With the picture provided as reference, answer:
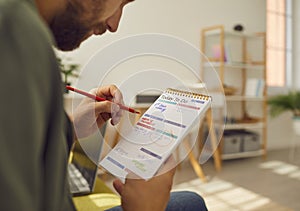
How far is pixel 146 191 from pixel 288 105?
3.57 metres

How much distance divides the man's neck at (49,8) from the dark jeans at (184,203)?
0.49 meters

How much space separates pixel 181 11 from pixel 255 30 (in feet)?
3.87

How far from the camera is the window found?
4.09 meters

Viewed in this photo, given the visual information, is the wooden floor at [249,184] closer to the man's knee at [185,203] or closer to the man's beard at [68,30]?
the man's knee at [185,203]

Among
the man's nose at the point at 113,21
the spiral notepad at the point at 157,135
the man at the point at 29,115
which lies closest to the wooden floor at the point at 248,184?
the spiral notepad at the point at 157,135

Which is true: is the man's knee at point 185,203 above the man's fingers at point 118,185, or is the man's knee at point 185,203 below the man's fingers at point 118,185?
below

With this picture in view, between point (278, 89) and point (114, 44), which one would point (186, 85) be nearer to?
point (114, 44)

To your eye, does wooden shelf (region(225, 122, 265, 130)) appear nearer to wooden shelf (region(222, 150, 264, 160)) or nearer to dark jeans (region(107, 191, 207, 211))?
wooden shelf (region(222, 150, 264, 160))

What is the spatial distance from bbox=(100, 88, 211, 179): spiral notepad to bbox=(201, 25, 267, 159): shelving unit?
258 centimetres

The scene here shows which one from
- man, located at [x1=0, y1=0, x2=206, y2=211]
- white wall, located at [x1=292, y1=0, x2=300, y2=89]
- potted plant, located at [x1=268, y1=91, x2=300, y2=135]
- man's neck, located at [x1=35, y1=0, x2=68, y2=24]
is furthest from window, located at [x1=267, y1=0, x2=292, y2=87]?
man, located at [x1=0, y1=0, x2=206, y2=211]

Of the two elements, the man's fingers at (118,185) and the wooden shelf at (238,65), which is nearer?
the man's fingers at (118,185)

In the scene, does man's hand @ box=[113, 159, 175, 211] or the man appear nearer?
the man

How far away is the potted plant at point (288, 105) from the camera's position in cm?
354

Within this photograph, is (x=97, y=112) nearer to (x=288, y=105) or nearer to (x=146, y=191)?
(x=146, y=191)
